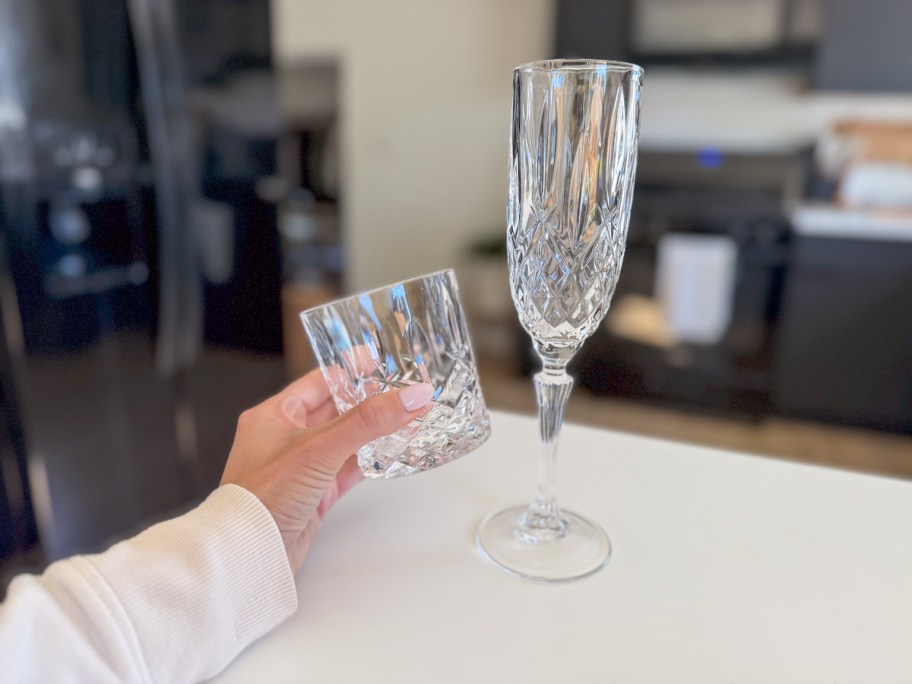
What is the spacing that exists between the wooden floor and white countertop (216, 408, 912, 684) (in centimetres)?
164

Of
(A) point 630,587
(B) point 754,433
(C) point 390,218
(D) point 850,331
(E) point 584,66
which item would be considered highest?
(E) point 584,66

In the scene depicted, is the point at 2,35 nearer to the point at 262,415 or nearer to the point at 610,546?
the point at 262,415

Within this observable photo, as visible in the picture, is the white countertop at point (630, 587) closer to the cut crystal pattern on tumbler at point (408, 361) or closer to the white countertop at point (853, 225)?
the cut crystal pattern on tumbler at point (408, 361)

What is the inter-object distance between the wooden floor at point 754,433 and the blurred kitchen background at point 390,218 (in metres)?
0.01

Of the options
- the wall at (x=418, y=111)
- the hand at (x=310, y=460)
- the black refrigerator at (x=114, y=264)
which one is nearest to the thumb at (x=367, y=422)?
the hand at (x=310, y=460)

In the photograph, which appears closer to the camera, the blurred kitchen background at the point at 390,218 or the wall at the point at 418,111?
the blurred kitchen background at the point at 390,218

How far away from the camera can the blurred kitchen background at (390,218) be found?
1.43 meters

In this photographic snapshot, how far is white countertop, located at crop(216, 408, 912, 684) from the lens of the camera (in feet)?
1.54

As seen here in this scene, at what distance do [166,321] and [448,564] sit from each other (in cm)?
131

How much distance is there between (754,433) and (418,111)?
2.19 m

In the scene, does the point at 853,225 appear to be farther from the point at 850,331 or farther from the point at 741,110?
the point at 741,110

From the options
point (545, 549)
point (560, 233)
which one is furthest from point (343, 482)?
point (560, 233)

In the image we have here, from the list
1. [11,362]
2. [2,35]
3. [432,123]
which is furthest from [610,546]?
[432,123]

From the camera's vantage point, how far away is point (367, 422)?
1.66ft
